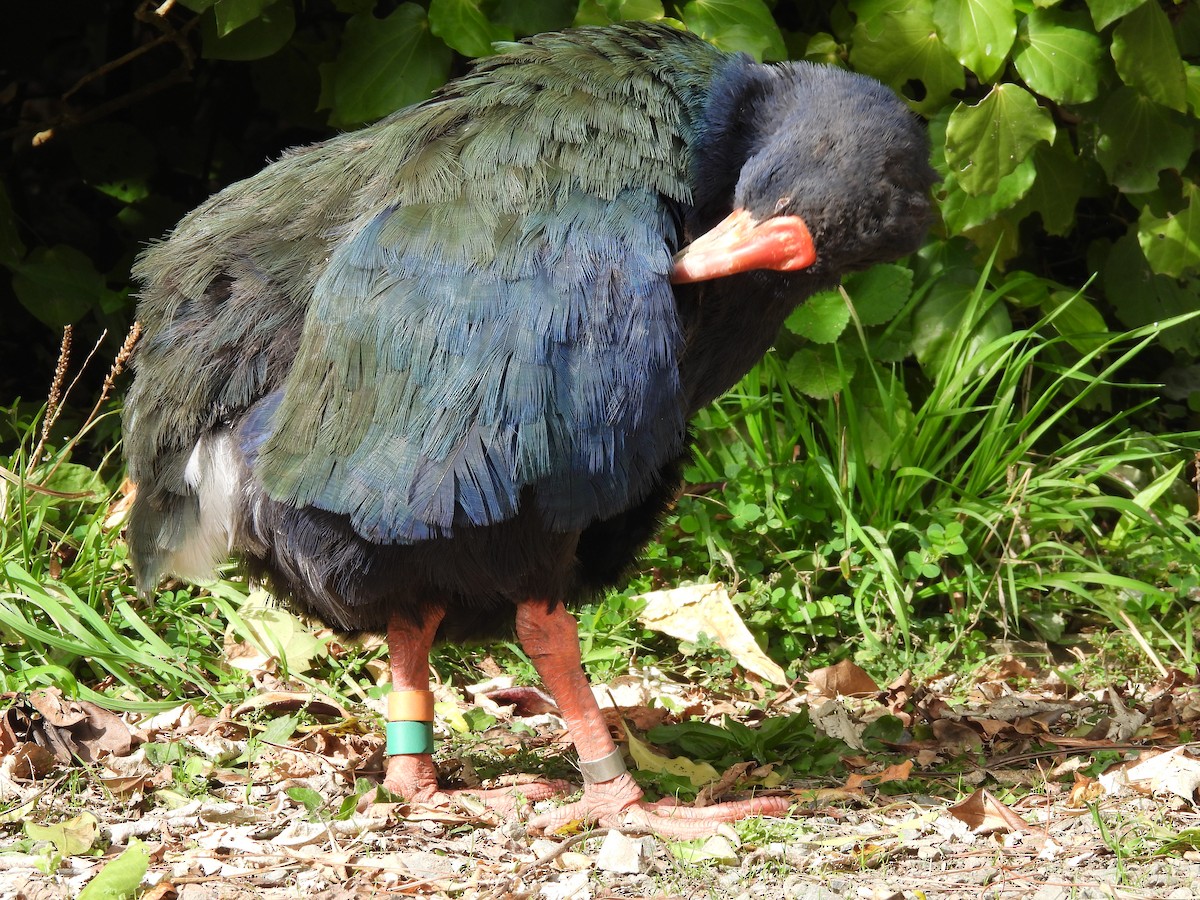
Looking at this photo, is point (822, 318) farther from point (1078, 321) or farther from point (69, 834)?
point (69, 834)

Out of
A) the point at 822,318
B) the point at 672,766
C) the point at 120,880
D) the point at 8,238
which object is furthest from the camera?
the point at 8,238

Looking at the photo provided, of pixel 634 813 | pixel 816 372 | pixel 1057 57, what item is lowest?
pixel 634 813

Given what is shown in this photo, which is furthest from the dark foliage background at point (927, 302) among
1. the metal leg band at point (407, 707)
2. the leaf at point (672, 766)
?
the metal leg band at point (407, 707)

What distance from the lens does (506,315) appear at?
7.82 feet

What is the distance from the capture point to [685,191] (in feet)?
8.32

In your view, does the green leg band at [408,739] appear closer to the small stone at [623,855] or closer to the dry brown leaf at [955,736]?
the small stone at [623,855]

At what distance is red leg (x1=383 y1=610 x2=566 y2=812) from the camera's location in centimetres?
288

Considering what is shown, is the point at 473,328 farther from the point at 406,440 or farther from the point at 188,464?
the point at 188,464

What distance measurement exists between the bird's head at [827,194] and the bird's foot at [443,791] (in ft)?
3.86

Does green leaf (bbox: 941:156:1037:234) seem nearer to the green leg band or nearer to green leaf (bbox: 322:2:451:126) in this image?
green leaf (bbox: 322:2:451:126)

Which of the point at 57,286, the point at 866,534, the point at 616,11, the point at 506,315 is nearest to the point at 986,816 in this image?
the point at 866,534

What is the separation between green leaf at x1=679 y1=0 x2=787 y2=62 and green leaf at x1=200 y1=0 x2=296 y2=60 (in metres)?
1.14

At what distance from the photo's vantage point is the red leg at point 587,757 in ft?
8.97

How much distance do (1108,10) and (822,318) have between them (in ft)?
3.59
